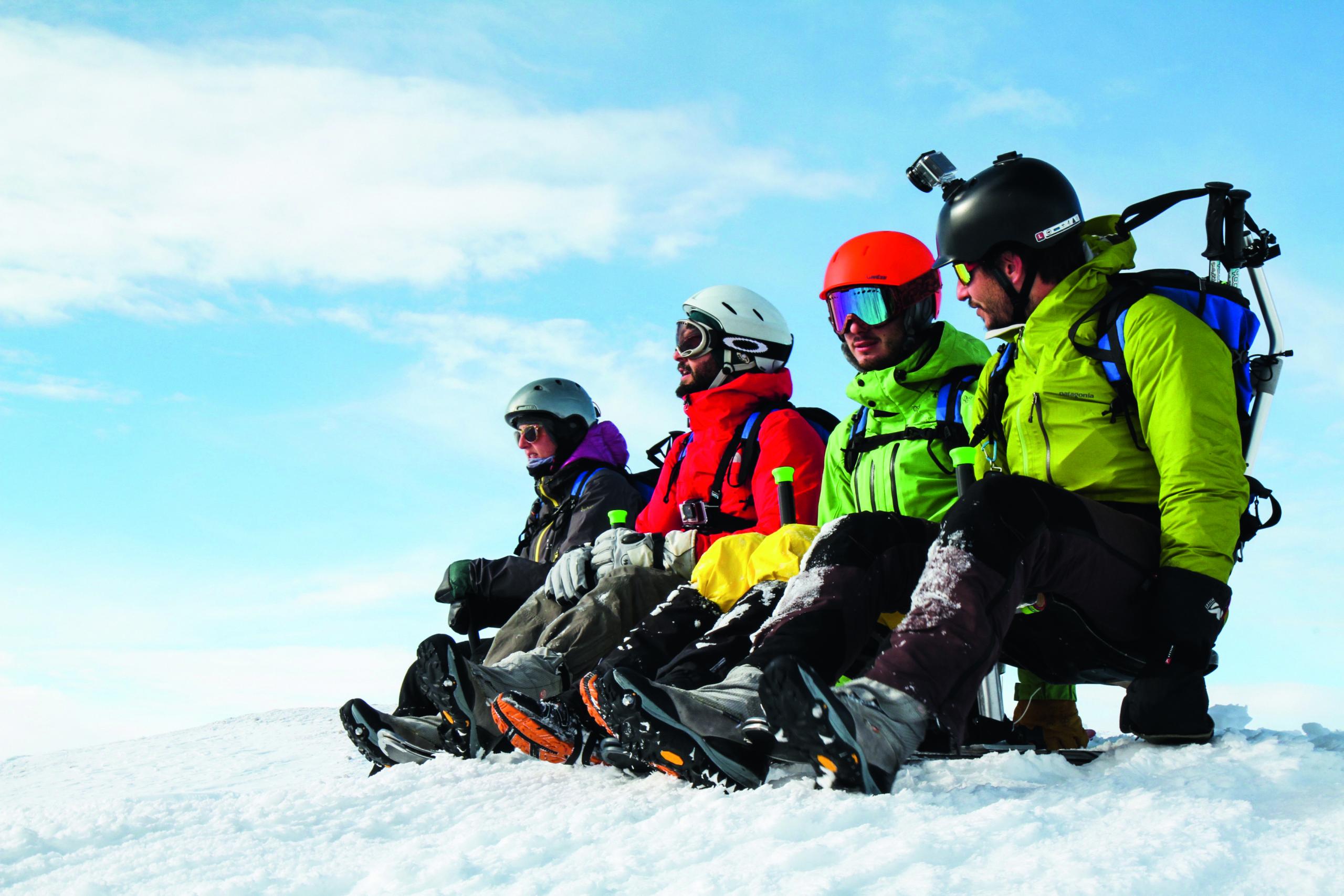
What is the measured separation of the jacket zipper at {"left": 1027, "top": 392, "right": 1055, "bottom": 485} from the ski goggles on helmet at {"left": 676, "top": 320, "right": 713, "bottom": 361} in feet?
9.09

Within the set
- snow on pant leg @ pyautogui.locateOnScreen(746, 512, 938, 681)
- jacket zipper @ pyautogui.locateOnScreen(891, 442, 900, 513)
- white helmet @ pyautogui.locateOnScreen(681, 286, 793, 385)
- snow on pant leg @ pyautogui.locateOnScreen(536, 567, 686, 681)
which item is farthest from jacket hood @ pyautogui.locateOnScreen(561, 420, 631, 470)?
snow on pant leg @ pyautogui.locateOnScreen(746, 512, 938, 681)

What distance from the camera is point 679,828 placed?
2.78 metres

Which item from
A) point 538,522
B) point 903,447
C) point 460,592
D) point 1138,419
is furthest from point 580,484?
point 1138,419

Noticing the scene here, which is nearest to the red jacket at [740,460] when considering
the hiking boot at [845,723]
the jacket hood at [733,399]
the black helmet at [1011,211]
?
the jacket hood at [733,399]

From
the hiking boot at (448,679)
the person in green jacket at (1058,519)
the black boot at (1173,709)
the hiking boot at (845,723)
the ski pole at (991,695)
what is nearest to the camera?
the hiking boot at (845,723)

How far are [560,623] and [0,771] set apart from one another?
7.72 meters

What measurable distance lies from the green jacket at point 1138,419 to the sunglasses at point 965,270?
264 millimetres

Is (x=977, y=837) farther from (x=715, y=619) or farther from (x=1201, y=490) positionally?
(x=715, y=619)

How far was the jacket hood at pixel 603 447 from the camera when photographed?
7789 mm

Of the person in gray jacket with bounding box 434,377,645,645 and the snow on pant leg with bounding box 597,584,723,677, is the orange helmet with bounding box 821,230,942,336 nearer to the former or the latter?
the snow on pant leg with bounding box 597,584,723,677

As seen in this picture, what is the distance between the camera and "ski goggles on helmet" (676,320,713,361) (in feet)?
20.9

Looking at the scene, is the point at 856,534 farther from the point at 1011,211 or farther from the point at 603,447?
the point at 603,447

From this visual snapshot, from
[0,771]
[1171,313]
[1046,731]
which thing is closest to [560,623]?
[1046,731]

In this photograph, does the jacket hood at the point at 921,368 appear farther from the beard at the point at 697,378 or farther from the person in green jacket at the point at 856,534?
the beard at the point at 697,378
